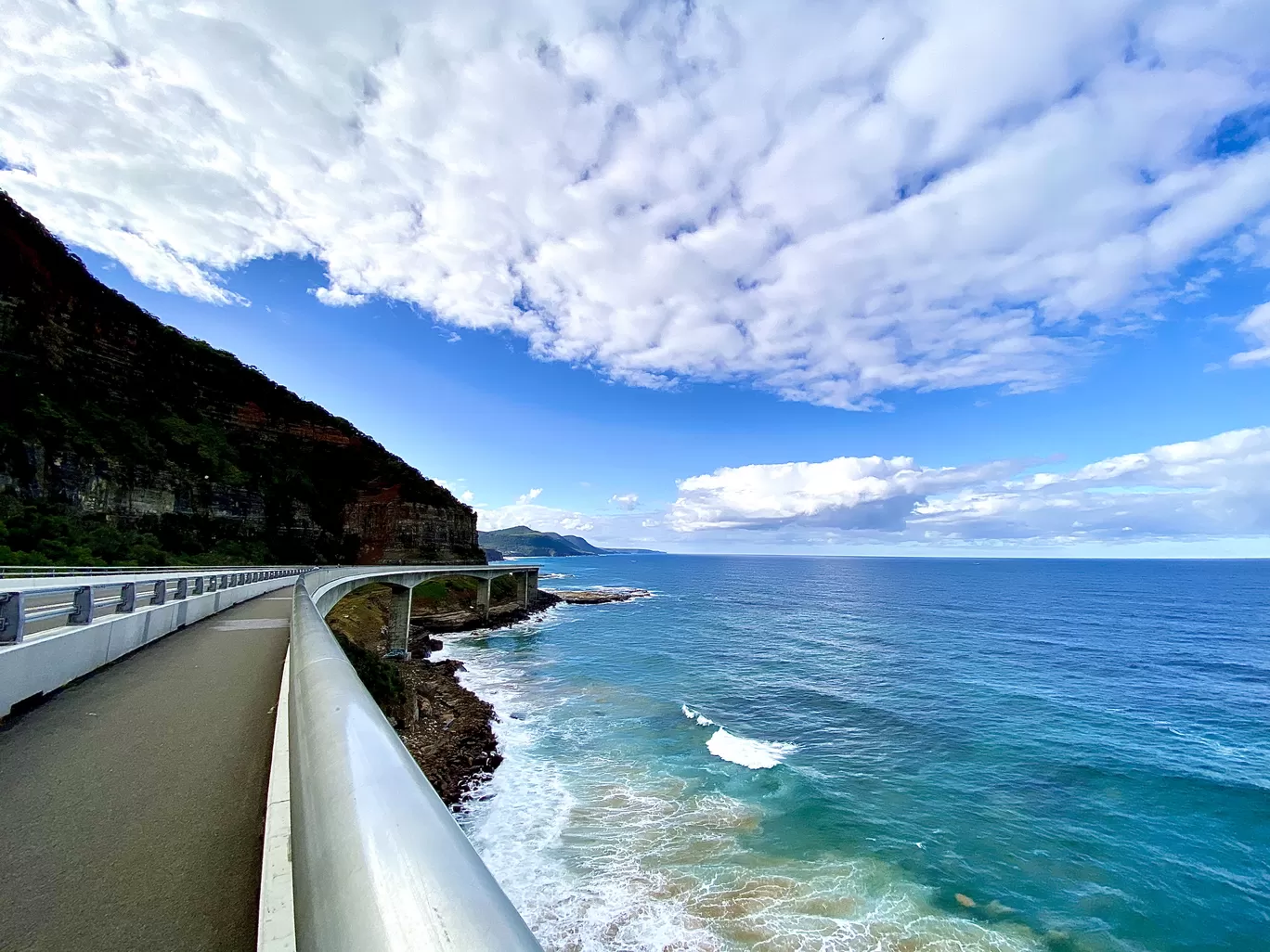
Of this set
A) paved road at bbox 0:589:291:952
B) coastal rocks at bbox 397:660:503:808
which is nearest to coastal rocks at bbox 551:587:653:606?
coastal rocks at bbox 397:660:503:808

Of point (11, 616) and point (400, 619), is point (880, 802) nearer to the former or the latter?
point (11, 616)

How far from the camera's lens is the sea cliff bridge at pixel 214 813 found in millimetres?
1170

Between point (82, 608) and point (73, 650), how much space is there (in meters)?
0.76

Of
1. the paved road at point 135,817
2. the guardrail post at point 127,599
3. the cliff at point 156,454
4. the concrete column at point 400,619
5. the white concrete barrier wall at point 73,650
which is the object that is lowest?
the concrete column at point 400,619

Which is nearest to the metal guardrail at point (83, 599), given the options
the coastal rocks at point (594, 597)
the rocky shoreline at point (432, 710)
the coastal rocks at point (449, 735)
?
the rocky shoreline at point (432, 710)

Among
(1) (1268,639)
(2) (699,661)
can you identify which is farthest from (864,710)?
(1) (1268,639)

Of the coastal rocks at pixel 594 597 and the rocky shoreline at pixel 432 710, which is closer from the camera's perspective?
the rocky shoreline at pixel 432 710

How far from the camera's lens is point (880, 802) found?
19.3m

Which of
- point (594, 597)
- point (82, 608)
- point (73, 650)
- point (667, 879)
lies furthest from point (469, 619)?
point (73, 650)

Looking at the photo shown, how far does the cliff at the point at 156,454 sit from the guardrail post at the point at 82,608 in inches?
1045

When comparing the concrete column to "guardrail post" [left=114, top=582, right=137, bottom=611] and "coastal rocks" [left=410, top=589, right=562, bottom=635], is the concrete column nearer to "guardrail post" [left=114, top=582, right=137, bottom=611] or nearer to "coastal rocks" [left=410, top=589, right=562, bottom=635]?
"coastal rocks" [left=410, top=589, right=562, bottom=635]

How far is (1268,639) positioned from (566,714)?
7072 cm

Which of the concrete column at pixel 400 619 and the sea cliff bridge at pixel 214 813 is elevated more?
the sea cliff bridge at pixel 214 813

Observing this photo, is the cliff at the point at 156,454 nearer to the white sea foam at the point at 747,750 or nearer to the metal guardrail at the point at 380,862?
the white sea foam at the point at 747,750
